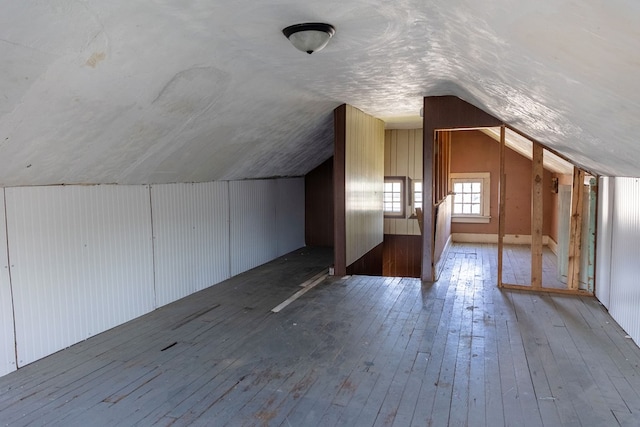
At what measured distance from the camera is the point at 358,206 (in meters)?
7.17

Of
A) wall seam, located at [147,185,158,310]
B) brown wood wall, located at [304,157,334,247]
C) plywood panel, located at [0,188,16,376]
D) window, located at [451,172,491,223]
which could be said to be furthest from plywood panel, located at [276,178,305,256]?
plywood panel, located at [0,188,16,376]

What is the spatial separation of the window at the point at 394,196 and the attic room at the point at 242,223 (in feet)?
11.7

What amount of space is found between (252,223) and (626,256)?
5.09 metres

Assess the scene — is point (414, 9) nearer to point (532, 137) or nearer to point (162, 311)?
point (532, 137)

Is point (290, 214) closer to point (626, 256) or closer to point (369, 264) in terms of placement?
point (369, 264)

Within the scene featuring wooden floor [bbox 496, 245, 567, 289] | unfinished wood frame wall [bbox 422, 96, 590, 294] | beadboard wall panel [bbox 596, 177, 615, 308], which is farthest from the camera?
wooden floor [bbox 496, 245, 567, 289]

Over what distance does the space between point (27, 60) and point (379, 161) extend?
6.86m

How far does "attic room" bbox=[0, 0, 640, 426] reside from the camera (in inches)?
104

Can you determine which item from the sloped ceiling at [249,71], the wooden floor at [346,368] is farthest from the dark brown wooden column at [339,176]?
the wooden floor at [346,368]

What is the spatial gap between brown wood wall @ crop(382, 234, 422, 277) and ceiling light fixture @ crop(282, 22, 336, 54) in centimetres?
740

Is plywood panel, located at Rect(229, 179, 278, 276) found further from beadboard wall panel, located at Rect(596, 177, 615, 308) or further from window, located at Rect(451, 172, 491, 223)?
beadboard wall panel, located at Rect(596, 177, 615, 308)

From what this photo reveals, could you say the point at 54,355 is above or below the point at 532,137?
below

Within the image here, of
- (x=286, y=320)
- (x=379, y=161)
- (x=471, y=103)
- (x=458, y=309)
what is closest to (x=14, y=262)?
(x=286, y=320)

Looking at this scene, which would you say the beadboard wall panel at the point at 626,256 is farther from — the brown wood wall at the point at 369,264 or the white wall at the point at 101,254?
the white wall at the point at 101,254
